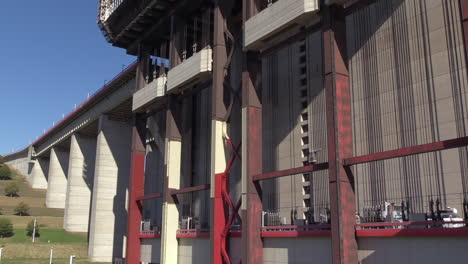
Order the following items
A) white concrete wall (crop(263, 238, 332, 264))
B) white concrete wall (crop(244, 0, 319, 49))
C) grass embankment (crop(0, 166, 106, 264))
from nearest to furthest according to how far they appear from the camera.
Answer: white concrete wall (crop(263, 238, 332, 264)), white concrete wall (crop(244, 0, 319, 49)), grass embankment (crop(0, 166, 106, 264))

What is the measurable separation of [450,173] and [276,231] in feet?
28.5

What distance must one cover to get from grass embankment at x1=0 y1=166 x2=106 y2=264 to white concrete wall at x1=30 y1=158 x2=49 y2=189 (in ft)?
31.8

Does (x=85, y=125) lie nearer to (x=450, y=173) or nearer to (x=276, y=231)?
(x=276, y=231)

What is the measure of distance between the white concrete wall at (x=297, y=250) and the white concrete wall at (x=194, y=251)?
21.2ft

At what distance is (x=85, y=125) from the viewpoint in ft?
211

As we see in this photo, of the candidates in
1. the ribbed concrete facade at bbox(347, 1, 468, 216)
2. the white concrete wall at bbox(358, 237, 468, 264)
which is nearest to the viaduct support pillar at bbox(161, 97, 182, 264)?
the ribbed concrete facade at bbox(347, 1, 468, 216)

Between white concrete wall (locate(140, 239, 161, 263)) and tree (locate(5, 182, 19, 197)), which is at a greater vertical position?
tree (locate(5, 182, 19, 197))

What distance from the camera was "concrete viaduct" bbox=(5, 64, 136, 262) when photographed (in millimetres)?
54281

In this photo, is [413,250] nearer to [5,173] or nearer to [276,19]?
[276,19]

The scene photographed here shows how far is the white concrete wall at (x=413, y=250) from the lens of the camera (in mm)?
15797

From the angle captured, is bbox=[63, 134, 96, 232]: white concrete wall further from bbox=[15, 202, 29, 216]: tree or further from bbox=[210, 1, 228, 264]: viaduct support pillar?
bbox=[210, 1, 228, 264]: viaduct support pillar

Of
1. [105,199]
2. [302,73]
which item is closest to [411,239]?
[302,73]

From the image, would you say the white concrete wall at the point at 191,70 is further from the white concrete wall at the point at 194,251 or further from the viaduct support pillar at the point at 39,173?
the viaduct support pillar at the point at 39,173

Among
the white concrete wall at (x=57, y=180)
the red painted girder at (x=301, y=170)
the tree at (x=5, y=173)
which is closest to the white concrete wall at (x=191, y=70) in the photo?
the red painted girder at (x=301, y=170)
